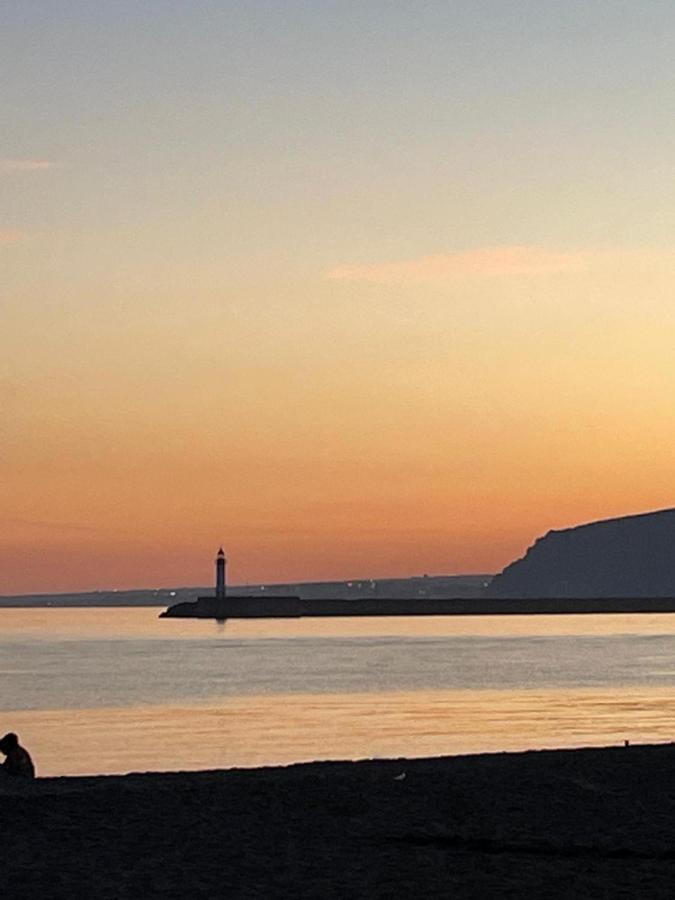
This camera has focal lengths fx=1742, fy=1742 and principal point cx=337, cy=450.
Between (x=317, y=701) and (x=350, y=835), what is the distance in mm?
46470

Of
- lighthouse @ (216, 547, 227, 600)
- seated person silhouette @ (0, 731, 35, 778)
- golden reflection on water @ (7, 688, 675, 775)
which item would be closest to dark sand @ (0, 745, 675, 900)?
seated person silhouette @ (0, 731, 35, 778)

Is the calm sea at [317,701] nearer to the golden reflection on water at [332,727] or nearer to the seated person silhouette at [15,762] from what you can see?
the golden reflection on water at [332,727]

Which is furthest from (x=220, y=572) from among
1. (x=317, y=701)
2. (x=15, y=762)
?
(x=15, y=762)

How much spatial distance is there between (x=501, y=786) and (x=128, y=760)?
21.1 meters

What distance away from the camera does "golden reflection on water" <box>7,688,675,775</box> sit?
3484 centimetres

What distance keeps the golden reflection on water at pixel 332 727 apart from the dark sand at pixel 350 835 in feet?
58.1

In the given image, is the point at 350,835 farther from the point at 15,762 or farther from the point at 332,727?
the point at 332,727

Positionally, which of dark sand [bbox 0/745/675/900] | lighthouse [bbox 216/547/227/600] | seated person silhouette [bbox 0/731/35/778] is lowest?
dark sand [bbox 0/745/675/900]

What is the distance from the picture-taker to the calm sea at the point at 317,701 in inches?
1458

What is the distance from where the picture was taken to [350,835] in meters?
12.0

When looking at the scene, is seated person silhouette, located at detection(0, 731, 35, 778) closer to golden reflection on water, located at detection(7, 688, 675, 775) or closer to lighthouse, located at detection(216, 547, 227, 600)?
golden reflection on water, located at detection(7, 688, 675, 775)

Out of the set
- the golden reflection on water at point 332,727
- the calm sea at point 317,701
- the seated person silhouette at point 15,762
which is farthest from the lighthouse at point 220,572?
the seated person silhouette at point 15,762

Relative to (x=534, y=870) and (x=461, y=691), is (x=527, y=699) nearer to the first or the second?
Result: (x=461, y=691)

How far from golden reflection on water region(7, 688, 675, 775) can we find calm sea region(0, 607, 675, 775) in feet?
0.22
